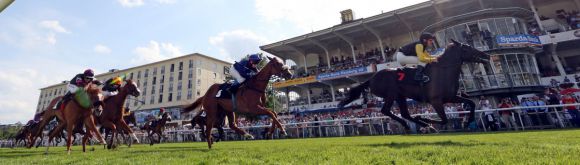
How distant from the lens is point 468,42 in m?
20.0

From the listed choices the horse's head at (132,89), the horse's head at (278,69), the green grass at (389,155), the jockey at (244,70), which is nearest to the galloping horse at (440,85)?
the green grass at (389,155)

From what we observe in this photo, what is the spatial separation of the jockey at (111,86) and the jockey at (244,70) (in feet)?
13.5

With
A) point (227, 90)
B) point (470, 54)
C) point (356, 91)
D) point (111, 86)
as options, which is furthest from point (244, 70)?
point (470, 54)

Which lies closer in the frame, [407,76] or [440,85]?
[440,85]

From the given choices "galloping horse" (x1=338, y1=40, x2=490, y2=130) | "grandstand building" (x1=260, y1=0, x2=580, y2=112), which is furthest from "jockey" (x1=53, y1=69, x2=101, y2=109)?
"grandstand building" (x1=260, y1=0, x2=580, y2=112)

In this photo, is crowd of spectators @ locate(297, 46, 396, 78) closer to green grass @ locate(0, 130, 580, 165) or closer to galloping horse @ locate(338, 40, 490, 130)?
galloping horse @ locate(338, 40, 490, 130)

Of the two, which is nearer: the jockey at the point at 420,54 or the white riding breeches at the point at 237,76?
the jockey at the point at 420,54

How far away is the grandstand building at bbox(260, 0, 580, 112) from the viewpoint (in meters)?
19.2

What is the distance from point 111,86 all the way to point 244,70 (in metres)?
4.90

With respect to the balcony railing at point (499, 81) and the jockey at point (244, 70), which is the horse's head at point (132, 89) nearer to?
the jockey at point (244, 70)

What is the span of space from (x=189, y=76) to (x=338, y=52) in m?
34.1

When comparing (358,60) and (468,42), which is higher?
(358,60)

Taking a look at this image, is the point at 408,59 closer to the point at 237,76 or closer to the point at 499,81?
the point at 237,76

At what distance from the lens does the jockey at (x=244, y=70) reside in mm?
7367
